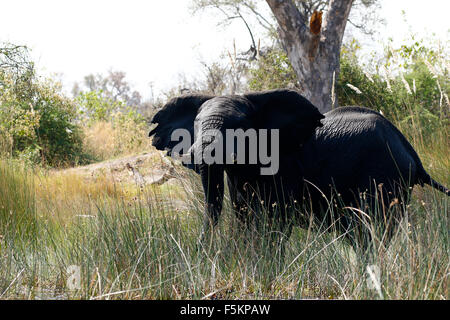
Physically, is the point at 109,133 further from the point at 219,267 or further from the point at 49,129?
the point at 219,267

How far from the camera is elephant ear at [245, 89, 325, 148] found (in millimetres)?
3768

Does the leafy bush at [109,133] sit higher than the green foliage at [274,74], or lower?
lower

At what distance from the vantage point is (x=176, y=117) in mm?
3885

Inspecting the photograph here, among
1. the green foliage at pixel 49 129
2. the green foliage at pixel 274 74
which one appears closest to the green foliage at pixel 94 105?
the green foliage at pixel 49 129

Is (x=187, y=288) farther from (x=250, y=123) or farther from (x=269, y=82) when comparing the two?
(x=269, y=82)

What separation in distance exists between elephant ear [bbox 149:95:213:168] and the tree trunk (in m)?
5.32

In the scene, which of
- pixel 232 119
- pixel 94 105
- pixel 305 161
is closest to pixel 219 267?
pixel 232 119

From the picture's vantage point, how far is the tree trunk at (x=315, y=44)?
870cm

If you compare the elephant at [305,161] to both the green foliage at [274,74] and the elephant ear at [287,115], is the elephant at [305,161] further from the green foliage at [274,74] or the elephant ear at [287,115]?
the green foliage at [274,74]

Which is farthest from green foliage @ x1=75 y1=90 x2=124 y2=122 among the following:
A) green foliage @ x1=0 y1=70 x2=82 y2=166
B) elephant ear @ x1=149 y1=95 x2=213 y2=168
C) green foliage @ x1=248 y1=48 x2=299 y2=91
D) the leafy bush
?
elephant ear @ x1=149 y1=95 x2=213 y2=168

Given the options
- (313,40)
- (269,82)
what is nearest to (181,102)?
(313,40)

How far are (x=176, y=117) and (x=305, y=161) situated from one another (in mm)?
1040

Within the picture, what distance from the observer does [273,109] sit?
3.81 meters
